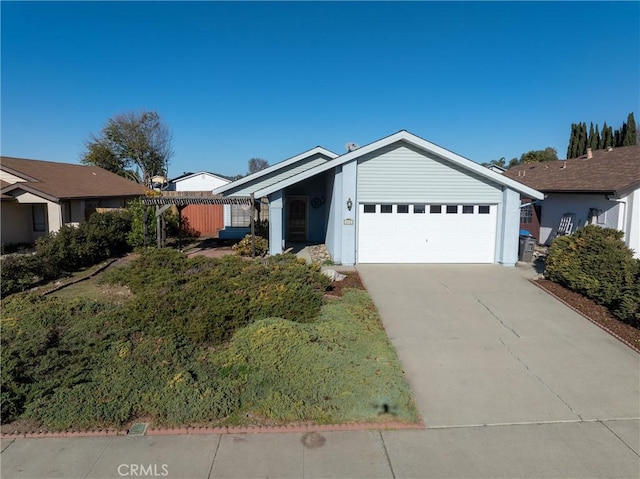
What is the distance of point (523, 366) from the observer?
23.0ft

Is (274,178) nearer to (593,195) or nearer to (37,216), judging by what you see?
(37,216)

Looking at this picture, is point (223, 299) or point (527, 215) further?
point (527, 215)

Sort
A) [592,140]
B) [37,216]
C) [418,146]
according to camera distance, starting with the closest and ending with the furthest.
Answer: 1. [418,146]
2. [37,216]
3. [592,140]

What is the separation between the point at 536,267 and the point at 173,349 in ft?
39.8

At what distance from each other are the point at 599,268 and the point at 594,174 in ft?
32.3

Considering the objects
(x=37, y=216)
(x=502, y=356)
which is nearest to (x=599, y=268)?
(x=502, y=356)

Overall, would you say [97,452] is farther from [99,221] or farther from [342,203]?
[99,221]

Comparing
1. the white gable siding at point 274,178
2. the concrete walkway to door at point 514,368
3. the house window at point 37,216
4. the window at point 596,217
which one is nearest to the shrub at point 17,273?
the white gable siding at point 274,178

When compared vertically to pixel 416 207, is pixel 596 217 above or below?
below

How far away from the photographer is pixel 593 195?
54.2 feet

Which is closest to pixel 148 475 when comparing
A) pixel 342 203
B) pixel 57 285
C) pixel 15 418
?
A: pixel 15 418

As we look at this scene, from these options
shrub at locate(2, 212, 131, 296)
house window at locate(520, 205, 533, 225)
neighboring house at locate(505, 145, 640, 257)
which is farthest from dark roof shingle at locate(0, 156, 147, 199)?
neighboring house at locate(505, 145, 640, 257)

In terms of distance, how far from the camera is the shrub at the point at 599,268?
9.19 m

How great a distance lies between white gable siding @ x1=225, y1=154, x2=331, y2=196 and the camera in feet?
59.7
